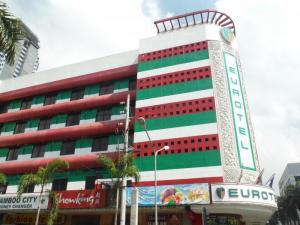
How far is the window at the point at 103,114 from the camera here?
3764 cm

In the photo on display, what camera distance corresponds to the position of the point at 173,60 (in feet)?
116

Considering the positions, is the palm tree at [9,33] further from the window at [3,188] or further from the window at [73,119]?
the window at [3,188]

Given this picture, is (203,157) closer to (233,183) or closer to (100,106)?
(233,183)

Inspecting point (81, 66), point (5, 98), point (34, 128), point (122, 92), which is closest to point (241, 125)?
point (122, 92)

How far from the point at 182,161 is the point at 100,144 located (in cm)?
1142

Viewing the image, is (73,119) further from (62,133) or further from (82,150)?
(82,150)

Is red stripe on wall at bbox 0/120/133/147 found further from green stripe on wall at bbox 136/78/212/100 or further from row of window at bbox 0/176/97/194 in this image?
row of window at bbox 0/176/97/194

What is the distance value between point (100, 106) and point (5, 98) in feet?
55.1

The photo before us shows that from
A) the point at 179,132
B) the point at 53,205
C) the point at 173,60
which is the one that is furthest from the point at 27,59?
the point at 179,132

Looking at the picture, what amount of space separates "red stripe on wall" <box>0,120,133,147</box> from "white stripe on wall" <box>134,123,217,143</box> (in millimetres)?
3654

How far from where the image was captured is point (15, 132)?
141ft

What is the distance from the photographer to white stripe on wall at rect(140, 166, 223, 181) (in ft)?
90.5

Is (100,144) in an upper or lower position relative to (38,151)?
lower

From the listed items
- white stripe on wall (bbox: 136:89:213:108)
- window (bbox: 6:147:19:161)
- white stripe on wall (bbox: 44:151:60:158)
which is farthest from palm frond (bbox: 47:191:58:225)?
window (bbox: 6:147:19:161)
